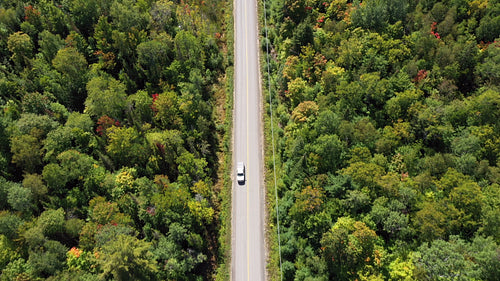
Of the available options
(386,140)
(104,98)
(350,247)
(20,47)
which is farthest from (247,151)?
(20,47)

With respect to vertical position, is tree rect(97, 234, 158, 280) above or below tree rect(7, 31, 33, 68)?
below

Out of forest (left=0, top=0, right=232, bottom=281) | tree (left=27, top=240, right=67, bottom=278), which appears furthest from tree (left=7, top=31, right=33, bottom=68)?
tree (left=27, top=240, right=67, bottom=278)

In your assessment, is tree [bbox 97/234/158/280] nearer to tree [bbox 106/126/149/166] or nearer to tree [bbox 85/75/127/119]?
tree [bbox 106/126/149/166]

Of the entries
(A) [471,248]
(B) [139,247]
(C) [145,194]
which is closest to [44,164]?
(C) [145,194]

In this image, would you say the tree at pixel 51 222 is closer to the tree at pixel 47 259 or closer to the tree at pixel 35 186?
the tree at pixel 47 259

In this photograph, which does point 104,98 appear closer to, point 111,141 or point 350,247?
point 111,141

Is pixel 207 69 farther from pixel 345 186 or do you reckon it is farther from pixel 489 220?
pixel 489 220
